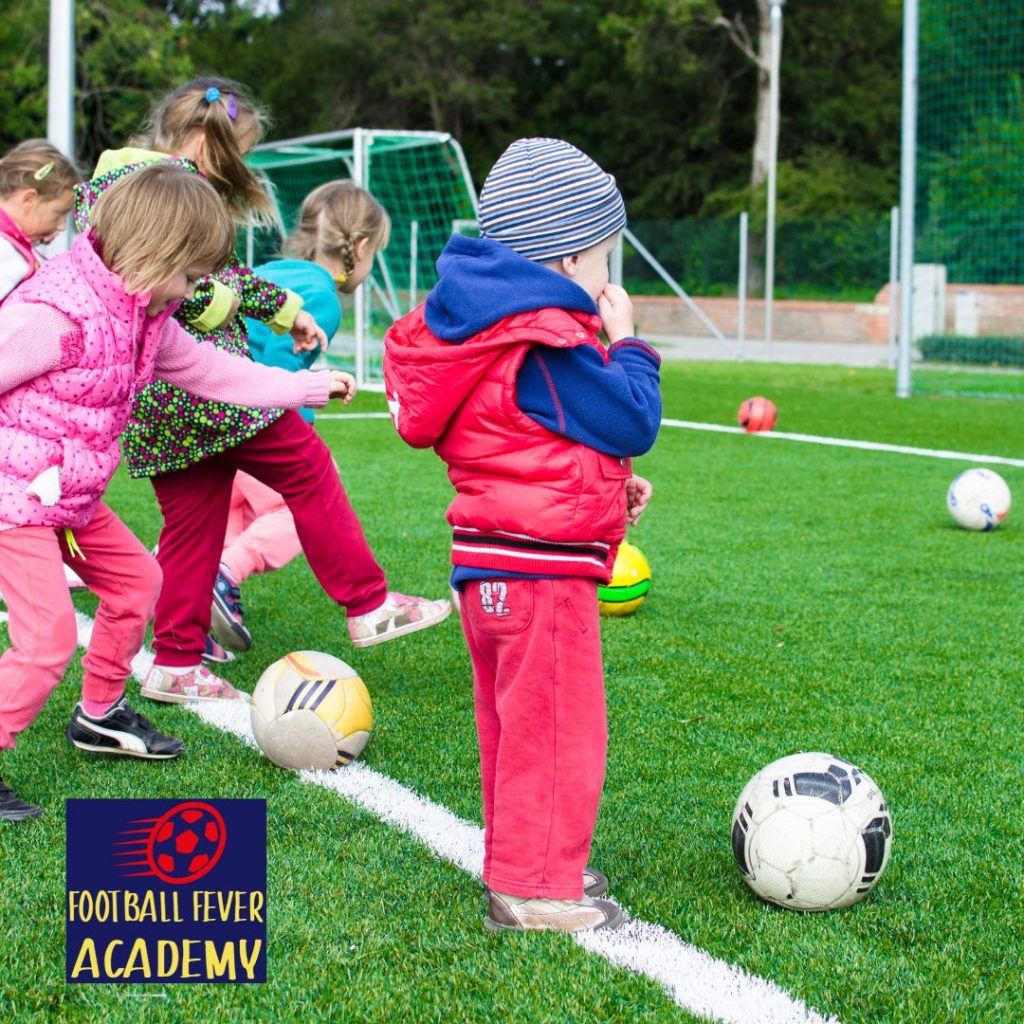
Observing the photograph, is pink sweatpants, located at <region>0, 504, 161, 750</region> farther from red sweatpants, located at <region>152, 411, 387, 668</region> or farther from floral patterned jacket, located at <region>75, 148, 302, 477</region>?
red sweatpants, located at <region>152, 411, 387, 668</region>

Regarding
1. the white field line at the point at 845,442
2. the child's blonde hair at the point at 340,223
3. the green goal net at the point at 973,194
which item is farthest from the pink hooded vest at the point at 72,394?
the green goal net at the point at 973,194

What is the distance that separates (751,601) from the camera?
5852 millimetres

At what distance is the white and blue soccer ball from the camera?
293 inches

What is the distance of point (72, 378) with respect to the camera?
330 cm

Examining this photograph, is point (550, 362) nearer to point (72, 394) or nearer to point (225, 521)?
point (72, 394)

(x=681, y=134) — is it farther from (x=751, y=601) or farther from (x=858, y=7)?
(x=751, y=601)

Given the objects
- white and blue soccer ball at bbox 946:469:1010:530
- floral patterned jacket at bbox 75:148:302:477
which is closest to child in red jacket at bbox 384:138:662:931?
floral patterned jacket at bbox 75:148:302:477

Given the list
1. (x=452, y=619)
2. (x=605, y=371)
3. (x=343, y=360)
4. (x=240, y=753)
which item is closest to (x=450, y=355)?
(x=605, y=371)

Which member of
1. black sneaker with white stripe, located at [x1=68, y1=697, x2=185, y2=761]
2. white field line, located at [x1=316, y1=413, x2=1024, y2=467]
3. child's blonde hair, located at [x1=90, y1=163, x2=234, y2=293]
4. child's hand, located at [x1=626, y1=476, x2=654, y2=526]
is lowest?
white field line, located at [x1=316, y1=413, x2=1024, y2=467]

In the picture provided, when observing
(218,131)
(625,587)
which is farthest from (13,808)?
(625,587)

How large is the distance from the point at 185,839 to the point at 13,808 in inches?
53.0

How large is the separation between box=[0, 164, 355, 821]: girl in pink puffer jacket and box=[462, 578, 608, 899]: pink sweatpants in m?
1.17

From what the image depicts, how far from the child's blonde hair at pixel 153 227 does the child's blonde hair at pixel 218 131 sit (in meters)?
1.00

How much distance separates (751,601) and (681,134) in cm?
3911
